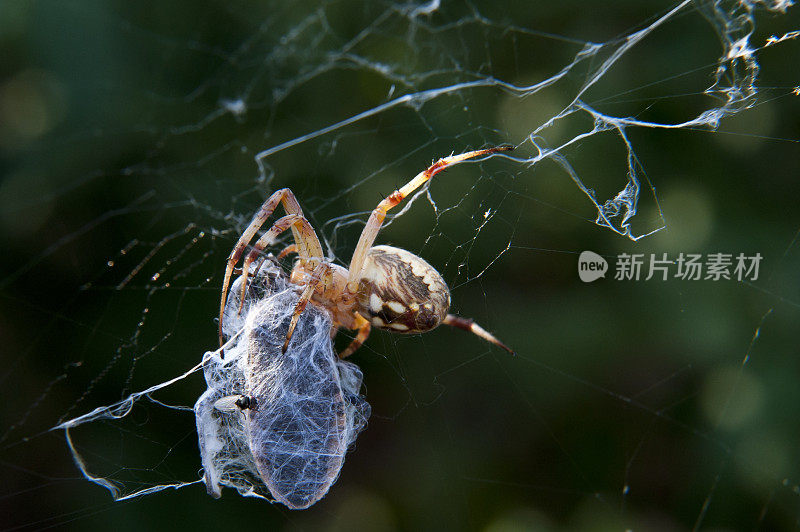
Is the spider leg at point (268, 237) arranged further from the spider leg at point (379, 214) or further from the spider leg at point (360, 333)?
the spider leg at point (360, 333)

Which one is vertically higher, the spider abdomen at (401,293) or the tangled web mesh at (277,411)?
the spider abdomen at (401,293)

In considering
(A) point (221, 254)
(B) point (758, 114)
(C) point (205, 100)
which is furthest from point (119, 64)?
(B) point (758, 114)

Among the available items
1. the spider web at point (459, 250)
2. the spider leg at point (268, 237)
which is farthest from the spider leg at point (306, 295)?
the spider web at point (459, 250)

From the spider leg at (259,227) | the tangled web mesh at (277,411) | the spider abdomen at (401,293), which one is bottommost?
the tangled web mesh at (277,411)

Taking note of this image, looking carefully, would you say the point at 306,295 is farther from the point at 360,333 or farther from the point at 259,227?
the point at 360,333

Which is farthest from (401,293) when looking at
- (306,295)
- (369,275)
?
(306,295)

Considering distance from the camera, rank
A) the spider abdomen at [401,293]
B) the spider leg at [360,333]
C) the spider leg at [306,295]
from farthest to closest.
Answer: the spider leg at [360,333]
the spider abdomen at [401,293]
the spider leg at [306,295]

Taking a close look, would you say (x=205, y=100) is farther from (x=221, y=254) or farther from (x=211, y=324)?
(x=211, y=324)
